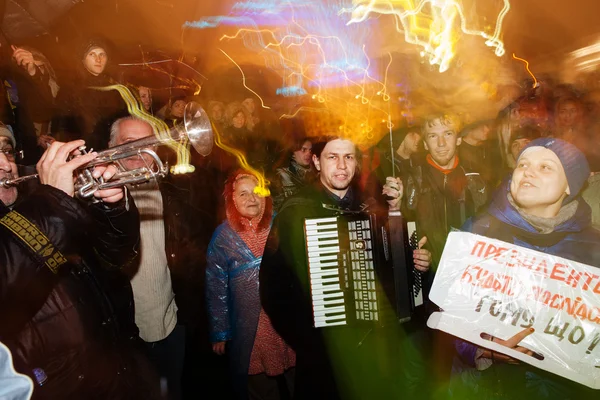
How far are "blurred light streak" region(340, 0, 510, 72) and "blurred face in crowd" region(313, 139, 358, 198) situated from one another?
5.02 meters

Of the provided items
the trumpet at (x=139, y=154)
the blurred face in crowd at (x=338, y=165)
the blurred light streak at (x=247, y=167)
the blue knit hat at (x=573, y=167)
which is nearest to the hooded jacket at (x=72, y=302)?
the trumpet at (x=139, y=154)

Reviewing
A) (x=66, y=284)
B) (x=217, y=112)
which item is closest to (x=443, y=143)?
(x=217, y=112)

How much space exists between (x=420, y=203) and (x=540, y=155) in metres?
1.23

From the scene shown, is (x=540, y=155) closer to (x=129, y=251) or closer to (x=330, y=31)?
(x=129, y=251)

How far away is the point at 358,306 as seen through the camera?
3137mm

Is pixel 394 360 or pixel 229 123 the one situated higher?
pixel 229 123

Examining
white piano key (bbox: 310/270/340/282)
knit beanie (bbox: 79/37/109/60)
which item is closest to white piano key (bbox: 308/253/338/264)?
white piano key (bbox: 310/270/340/282)

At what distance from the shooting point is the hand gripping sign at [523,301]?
2621 millimetres

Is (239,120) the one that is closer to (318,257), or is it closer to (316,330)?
(318,257)

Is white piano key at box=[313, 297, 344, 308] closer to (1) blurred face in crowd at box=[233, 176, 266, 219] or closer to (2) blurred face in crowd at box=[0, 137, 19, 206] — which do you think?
(1) blurred face in crowd at box=[233, 176, 266, 219]

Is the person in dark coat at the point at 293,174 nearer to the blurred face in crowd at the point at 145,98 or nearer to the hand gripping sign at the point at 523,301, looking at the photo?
the blurred face in crowd at the point at 145,98

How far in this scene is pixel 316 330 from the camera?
324 cm

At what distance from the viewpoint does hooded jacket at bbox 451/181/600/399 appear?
2832 mm

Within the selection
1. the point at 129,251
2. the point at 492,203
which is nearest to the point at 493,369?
the point at 492,203
